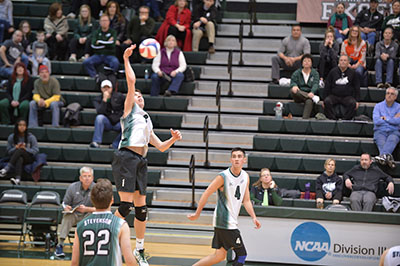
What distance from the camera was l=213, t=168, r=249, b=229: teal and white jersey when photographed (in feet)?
25.1

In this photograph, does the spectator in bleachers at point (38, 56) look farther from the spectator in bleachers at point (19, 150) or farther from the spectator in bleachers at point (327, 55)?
the spectator in bleachers at point (327, 55)

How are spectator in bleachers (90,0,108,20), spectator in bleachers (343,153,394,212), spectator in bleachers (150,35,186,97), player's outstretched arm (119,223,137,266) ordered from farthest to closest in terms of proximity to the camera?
spectator in bleachers (90,0,108,20) < spectator in bleachers (150,35,186,97) < spectator in bleachers (343,153,394,212) < player's outstretched arm (119,223,137,266)

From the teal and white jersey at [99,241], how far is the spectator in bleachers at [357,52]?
31.1ft

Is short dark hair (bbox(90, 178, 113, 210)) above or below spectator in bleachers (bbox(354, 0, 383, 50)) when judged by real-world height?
below

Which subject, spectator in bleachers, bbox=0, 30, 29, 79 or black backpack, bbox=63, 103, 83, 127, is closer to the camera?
black backpack, bbox=63, 103, 83, 127

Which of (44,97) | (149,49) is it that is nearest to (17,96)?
(44,97)

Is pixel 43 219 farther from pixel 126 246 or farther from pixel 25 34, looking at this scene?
pixel 25 34

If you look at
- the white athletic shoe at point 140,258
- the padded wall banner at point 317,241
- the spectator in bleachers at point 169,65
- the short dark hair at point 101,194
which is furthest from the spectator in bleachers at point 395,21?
the short dark hair at point 101,194

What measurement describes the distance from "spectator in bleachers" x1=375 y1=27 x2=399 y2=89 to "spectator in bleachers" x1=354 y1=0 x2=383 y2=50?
62 cm

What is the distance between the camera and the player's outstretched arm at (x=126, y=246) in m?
5.21

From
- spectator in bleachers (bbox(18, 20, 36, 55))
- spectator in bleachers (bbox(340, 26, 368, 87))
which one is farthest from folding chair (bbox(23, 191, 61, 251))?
spectator in bleachers (bbox(340, 26, 368, 87))

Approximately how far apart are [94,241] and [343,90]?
879 cm

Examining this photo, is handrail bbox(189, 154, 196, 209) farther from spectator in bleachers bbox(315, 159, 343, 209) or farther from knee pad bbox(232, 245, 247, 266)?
knee pad bbox(232, 245, 247, 266)

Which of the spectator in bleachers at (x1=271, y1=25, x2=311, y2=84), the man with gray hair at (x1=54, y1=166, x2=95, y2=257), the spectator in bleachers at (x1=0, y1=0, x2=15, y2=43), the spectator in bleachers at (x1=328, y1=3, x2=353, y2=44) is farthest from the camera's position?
the spectator in bleachers at (x1=0, y1=0, x2=15, y2=43)
